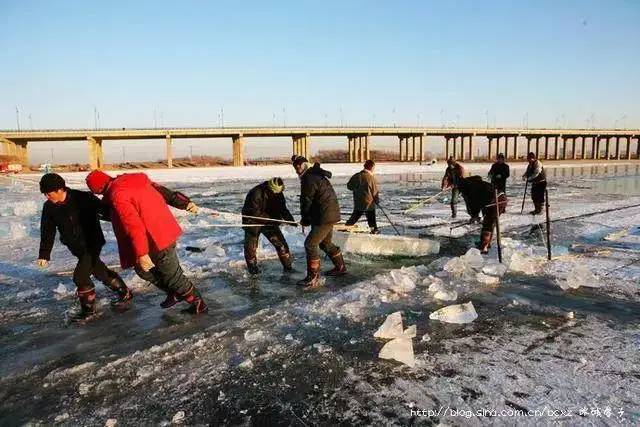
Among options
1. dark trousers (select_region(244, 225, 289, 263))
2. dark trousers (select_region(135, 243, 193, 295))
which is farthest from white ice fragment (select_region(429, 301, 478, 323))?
dark trousers (select_region(244, 225, 289, 263))

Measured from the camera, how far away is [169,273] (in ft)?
17.1

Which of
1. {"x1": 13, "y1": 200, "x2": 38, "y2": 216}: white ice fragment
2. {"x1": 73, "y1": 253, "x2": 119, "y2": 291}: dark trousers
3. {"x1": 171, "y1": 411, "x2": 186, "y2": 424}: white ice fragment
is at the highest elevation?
{"x1": 73, "y1": 253, "x2": 119, "y2": 291}: dark trousers

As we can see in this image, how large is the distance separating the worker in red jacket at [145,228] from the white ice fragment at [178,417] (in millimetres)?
1795

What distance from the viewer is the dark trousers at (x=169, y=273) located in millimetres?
5117

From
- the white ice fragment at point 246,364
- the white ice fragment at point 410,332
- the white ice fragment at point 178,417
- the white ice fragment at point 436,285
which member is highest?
the white ice fragment at point 410,332

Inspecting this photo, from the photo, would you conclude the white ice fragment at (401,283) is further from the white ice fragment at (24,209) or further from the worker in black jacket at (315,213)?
the white ice fragment at (24,209)

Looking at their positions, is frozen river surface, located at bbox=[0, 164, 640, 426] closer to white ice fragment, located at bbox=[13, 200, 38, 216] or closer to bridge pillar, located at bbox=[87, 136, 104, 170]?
white ice fragment, located at bbox=[13, 200, 38, 216]

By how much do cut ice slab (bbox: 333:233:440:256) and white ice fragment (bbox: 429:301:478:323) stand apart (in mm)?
3487

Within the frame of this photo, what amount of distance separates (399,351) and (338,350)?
60 centimetres

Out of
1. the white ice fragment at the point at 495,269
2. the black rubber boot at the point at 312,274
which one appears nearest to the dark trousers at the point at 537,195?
the white ice fragment at the point at 495,269

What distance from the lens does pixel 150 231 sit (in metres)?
4.91

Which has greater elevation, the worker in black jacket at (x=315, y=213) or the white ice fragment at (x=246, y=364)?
the worker in black jacket at (x=315, y=213)

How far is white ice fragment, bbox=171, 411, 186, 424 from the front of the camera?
3209 mm

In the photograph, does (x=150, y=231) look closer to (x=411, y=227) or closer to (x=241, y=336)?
(x=241, y=336)
